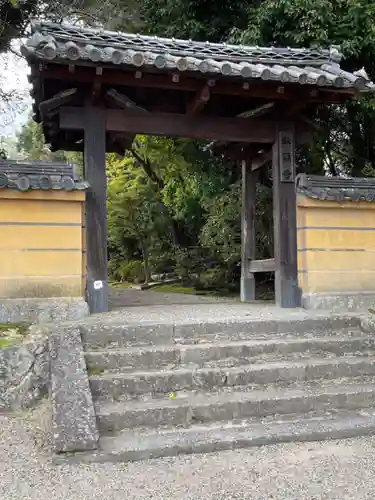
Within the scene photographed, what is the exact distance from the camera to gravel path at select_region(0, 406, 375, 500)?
2.99 metres

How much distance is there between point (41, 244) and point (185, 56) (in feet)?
9.75

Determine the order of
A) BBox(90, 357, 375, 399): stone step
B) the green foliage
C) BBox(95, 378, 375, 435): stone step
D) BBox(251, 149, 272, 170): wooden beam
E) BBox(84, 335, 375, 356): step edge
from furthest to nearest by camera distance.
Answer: the green foliage
BBox(251, 149, 272, 170): wooden beam
BBox(84, 335, 375, 356): step edge
BBox(90, 357, 375, 399): stone step
BBox(95, 378, 375, 435): stone step

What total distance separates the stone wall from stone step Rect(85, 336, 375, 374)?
1.47ft

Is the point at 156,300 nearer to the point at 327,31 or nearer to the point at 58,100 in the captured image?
the point at 58,100

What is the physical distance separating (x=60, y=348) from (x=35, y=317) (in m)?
1.15

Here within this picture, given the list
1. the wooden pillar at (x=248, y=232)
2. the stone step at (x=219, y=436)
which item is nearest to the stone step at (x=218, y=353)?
Answer: the stone step at (x=219, y=436)

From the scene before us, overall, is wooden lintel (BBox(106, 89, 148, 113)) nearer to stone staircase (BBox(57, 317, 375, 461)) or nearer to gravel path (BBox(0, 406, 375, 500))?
stone staircase (BBox(57, 317, 375, 461))

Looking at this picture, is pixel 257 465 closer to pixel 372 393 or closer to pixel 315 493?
pixel 315 493

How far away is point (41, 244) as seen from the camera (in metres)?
5.66

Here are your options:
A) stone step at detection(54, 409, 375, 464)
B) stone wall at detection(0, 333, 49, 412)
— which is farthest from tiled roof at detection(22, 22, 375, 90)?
stone step at detection(54, 409, 375, 464)

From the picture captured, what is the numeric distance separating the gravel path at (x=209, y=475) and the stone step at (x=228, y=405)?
48 cm

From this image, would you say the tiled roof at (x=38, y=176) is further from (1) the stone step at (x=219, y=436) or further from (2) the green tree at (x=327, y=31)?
(2) the green tree at (x=327, y=31)

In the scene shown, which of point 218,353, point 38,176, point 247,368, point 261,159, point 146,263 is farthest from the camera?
point 146,263

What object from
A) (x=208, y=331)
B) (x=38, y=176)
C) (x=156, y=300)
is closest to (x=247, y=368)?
(x=208, y=331)
